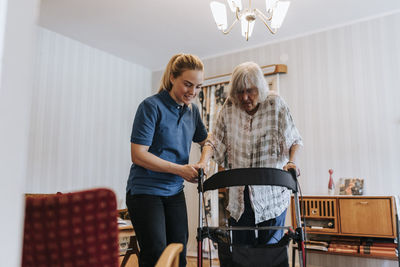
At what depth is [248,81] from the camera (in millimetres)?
1609

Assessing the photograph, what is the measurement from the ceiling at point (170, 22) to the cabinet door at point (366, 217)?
1.83 metres

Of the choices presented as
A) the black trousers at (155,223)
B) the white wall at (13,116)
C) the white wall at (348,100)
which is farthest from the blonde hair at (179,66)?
the white wall at (348,100)

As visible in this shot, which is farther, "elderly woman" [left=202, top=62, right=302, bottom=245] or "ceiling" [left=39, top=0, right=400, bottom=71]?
"ceiling" [left=39, top=0, right=400, bottom=71]

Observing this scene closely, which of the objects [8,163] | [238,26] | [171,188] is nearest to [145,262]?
[171,188]

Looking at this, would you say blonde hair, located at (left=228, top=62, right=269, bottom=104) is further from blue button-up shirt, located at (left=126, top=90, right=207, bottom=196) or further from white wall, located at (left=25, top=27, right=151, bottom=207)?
white wall, located at (left=25, top=27, right=151, bottom=207)

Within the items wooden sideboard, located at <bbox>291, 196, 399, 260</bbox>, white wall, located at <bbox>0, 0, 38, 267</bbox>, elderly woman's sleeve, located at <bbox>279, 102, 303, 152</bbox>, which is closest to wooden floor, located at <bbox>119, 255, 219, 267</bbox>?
wooden sideboard, located at <bbox>291, 196, 399, 260</bbox>

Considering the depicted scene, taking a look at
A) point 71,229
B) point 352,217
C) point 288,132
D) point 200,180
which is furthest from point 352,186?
point 71,229

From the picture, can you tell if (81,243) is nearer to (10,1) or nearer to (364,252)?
(10,1)

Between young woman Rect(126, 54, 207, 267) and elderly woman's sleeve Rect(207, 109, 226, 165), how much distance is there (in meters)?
0.12

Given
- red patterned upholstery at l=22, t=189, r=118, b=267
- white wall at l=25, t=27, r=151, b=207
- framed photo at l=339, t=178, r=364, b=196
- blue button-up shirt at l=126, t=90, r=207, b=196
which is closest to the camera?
red patterned upholstery at l=22, t=189, r=118, b=267

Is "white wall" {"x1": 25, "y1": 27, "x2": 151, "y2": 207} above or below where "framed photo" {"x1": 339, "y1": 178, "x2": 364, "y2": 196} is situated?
above

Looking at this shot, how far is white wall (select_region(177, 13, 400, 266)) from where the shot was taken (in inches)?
136

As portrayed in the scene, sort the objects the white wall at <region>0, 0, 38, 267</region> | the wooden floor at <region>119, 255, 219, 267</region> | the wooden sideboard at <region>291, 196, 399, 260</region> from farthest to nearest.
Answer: the wooden floor at <region>119, 255, 219, 267</region>, the wooden sideboard at <region>291, 196, 399, 260</region>, the white wall at <region>0, 0, 38, 267</region>

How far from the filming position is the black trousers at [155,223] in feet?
4.38
